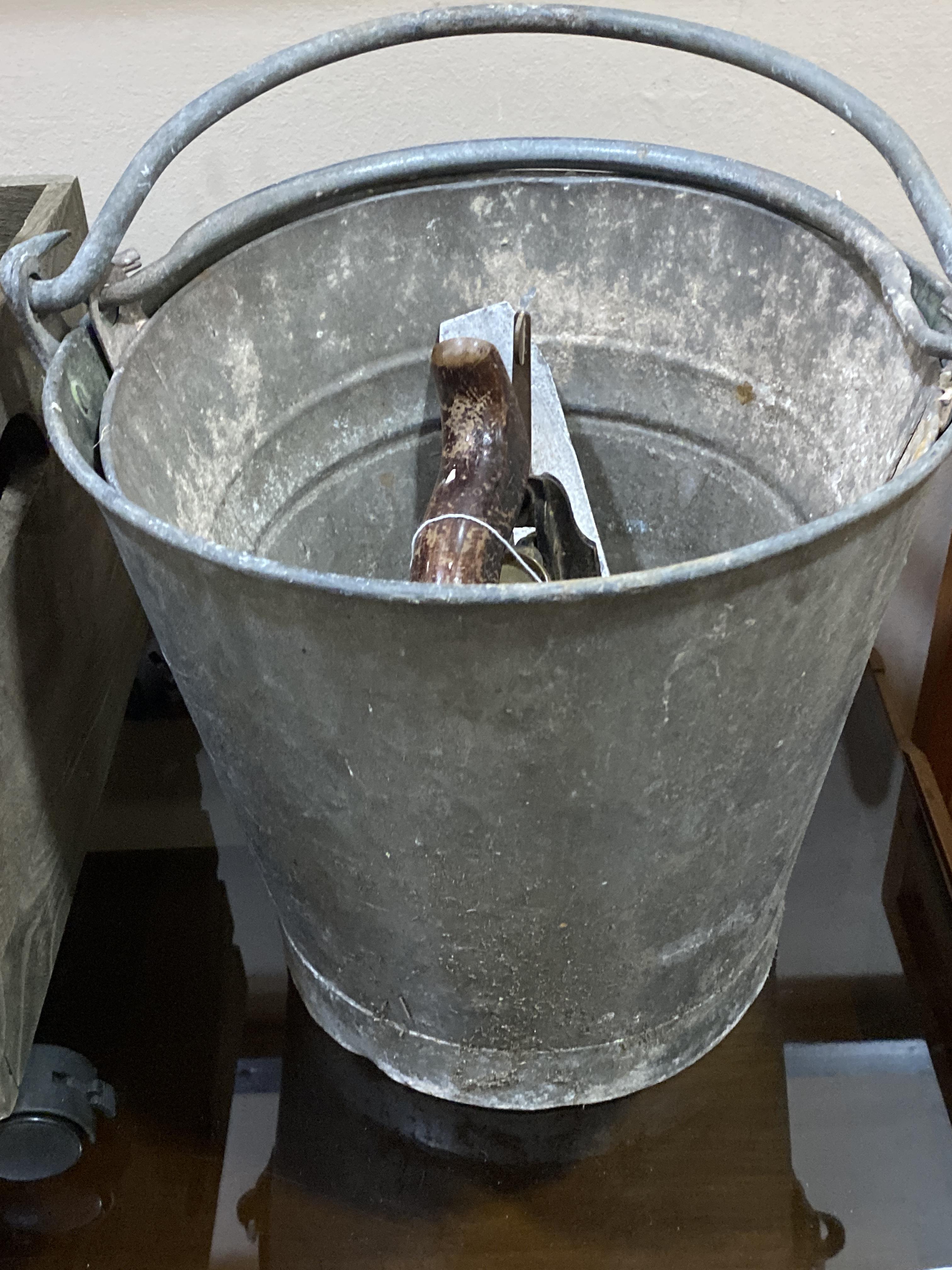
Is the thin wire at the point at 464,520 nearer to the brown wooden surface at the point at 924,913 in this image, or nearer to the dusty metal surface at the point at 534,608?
the dusty metal surface at the point at 534,608

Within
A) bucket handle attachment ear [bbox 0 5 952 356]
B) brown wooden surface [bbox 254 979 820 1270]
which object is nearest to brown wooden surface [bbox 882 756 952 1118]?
brown wooden surface [bbox 254 979 820 1270]

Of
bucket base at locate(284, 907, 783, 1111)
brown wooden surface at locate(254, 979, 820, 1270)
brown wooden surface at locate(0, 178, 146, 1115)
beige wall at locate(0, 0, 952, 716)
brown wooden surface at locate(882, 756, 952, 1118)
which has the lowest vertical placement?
brown wooden surface at locate(254, 979, 820, 1270)

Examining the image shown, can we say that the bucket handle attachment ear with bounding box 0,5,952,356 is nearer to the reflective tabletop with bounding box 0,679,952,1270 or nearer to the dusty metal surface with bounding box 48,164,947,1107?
the dusty metal surface with bounding box 48,164,947,1107

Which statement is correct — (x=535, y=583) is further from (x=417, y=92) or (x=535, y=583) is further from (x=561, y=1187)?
(x=417, y=92)

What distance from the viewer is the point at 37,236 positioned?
2.23 ft

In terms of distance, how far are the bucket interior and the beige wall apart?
0.60 feet

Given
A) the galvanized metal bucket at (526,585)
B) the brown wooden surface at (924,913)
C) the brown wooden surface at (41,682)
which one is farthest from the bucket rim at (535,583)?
the brown wooden surface at (924,913)

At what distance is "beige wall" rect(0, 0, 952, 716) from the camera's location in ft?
3.13

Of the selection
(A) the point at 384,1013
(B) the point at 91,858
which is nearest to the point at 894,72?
(A) the point at 384,1013

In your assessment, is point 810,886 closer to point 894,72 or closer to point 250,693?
point 250,693

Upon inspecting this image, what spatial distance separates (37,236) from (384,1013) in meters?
0.60

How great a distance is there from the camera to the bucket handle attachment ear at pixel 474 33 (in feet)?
2.12

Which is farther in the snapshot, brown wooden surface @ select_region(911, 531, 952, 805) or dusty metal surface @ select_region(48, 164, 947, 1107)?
brown wooden surface @ select_region(911, 531, 952, 805)

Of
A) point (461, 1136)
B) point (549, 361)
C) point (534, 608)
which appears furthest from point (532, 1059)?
point (549, 361)
